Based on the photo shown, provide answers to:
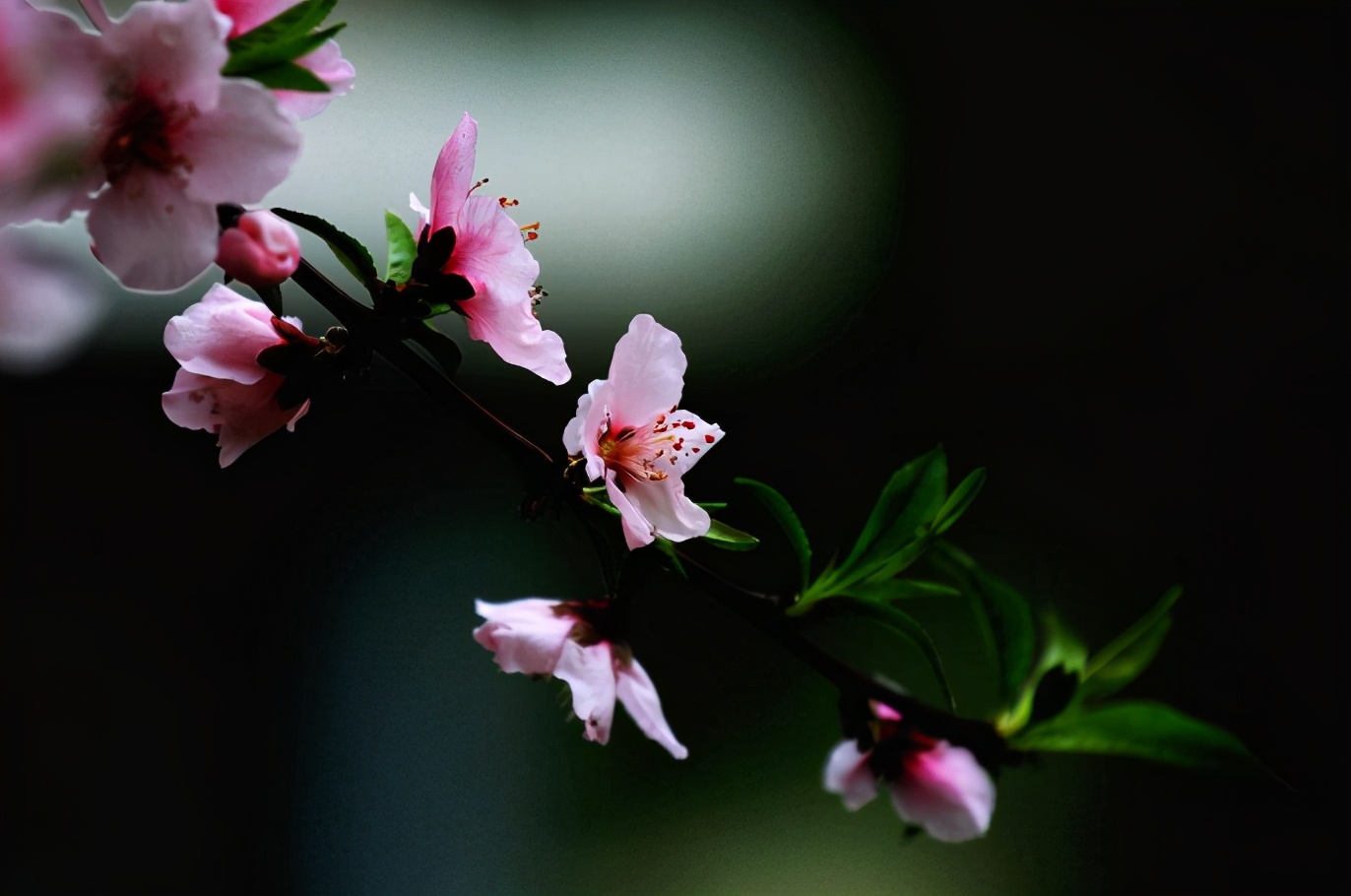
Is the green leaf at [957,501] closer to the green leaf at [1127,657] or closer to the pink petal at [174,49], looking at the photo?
the green leaf at [1127,657]

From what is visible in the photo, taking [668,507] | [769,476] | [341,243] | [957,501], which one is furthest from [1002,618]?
[769,476]

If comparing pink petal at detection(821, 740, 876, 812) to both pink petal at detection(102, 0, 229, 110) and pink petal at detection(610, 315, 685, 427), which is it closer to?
pink petal at detection(610, 315, 685, 427)

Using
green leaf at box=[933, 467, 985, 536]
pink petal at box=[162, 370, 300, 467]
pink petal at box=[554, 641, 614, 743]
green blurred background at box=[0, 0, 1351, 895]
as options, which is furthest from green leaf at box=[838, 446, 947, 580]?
green blurred background at box=[0, 0, 1351, 895]

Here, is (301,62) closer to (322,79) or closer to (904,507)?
(322,79)

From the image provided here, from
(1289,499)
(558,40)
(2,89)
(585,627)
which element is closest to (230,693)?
(558,40)

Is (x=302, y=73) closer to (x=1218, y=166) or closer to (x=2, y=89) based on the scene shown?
(x=2, y=89)
